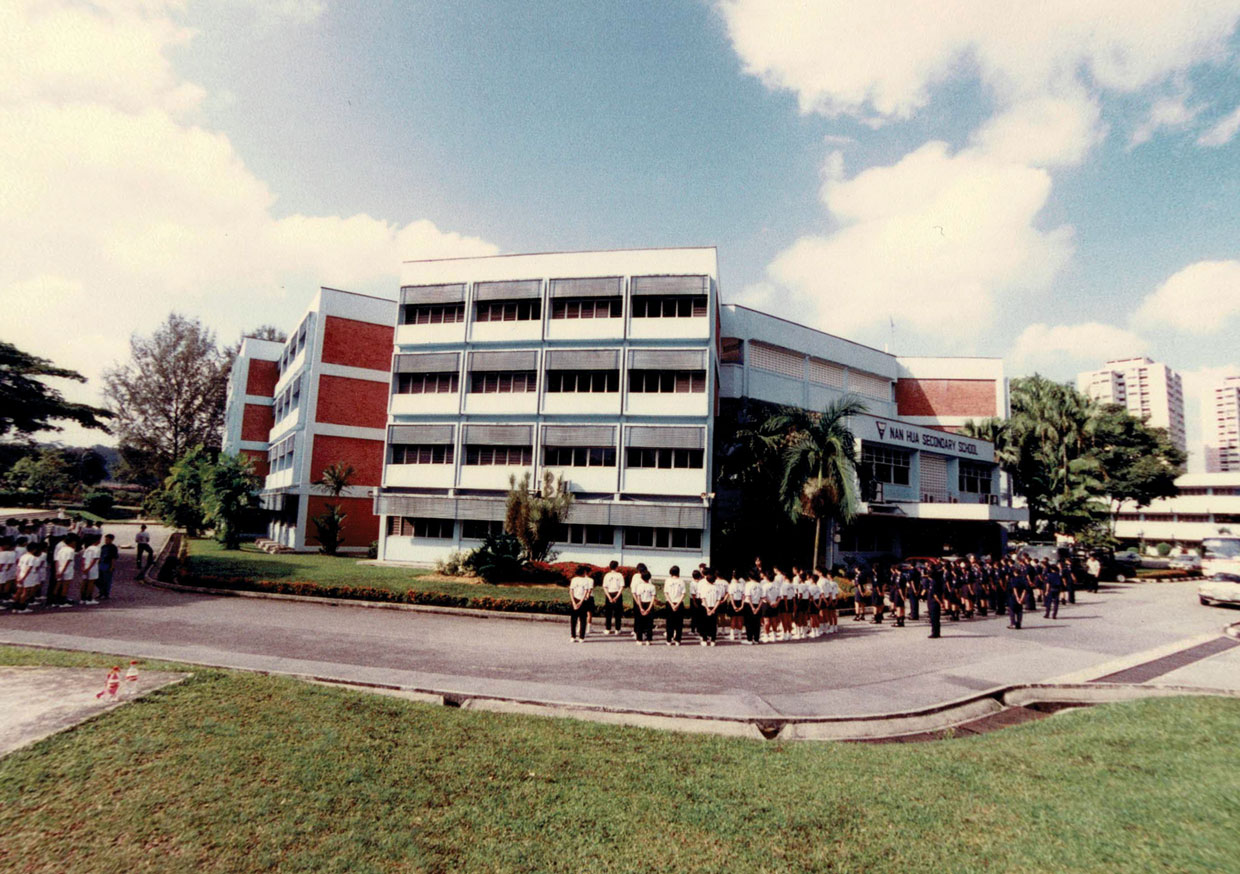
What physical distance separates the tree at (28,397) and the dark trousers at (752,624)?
135 feet

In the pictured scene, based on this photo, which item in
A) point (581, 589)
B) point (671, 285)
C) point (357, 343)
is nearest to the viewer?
point (581, 589)

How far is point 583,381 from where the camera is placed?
28469 millimetres

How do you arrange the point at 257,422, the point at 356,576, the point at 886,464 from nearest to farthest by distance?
Result: the point at 356,576
the point at 886,464
the point at 257,422

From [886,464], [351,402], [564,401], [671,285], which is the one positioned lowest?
[886,464]

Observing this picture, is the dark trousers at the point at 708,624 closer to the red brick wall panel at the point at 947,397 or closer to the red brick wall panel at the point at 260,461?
the red brick wall panel at the point at 947,397

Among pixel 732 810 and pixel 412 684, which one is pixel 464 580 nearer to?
pixel 412 684

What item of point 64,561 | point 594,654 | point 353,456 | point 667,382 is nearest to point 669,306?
point 667,382

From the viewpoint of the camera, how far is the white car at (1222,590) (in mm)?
20984

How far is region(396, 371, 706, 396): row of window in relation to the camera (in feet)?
90.3

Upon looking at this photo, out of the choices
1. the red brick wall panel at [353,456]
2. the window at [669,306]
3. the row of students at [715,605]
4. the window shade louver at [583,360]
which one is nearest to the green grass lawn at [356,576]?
the row of students at [715,605]

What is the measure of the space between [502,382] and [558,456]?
4.64 metres

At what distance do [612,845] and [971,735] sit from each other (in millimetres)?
6046

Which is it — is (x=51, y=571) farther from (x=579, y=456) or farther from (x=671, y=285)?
(x=671, y=285)

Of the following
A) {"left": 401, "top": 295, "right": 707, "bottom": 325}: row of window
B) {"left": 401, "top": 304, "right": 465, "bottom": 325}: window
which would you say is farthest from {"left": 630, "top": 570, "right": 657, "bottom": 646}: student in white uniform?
{"left": 401, "top": 304, "right": 465, "bottom": 325}: window
